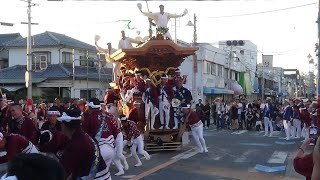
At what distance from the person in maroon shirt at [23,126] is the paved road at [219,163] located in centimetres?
349

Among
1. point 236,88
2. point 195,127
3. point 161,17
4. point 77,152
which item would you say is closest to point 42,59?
point 236,88

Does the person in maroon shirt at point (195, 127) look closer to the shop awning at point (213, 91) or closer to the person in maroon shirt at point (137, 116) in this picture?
the person in maroon shirt at point (137, 116)

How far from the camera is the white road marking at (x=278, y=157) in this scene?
14.2 metres

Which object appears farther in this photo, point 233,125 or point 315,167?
point 233,125

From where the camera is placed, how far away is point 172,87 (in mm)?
16875

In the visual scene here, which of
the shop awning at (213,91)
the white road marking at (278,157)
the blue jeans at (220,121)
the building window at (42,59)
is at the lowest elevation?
the white road marking at (278,157)

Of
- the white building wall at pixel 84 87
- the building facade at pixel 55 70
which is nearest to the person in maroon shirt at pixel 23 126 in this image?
the building facade at pixel 55 70

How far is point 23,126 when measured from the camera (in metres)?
8.08

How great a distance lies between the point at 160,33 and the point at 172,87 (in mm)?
1937

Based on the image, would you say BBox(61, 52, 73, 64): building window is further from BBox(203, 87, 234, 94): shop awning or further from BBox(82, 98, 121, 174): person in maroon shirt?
BBox(82, 98, 121, 174): person in maroon shirt

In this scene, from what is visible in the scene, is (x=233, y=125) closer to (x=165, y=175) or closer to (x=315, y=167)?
(x=165, y=175)

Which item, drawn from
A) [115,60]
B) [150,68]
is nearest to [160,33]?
[150,68]

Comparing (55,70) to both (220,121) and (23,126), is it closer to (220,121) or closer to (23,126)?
(220,121)

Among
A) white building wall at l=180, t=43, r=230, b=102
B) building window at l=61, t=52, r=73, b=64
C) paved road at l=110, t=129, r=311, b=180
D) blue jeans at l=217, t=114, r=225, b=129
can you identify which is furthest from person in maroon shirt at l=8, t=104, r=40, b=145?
building window at l=61, t=52, r=73, b=64
